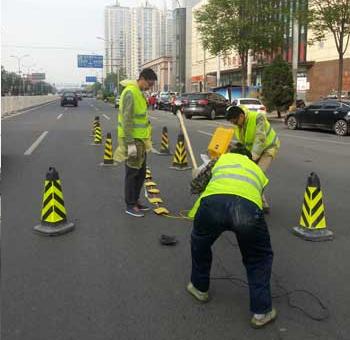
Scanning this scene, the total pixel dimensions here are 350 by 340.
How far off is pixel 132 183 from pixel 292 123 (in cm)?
1749

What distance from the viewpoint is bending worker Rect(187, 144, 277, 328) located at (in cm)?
339

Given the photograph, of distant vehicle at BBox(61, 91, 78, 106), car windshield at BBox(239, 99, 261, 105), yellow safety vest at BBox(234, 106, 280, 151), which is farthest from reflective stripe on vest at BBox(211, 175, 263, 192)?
distant vehicle at BBox(61, 91, 78, 106)

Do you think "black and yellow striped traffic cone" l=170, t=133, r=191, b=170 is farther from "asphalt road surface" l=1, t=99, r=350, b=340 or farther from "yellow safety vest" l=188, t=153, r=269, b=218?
"yellow safety vest" l=188, t=153, r=269, b=218

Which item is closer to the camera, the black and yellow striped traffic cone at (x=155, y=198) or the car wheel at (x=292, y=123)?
the black and yellow striped traffic cone at (x=155, y=198)

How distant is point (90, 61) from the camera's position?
77375 mm

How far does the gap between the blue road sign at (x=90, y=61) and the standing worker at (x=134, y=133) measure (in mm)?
72732

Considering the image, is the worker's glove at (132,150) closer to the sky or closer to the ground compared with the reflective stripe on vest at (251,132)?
closer to the ground

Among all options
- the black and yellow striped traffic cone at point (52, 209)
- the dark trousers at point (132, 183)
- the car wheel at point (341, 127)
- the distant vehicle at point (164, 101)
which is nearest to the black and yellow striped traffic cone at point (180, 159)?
the dark trousers at point (132, 183)

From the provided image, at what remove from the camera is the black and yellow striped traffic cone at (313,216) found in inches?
221

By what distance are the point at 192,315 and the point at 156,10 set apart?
7153 centimetres

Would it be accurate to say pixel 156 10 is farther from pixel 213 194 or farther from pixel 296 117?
pixel 213 194

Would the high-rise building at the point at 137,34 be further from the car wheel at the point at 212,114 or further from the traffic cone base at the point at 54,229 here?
the traffic cone base at the point at 54,229

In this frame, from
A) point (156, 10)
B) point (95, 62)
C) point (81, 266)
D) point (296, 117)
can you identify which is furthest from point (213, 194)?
point (95, 62)

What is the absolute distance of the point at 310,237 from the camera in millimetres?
5609
